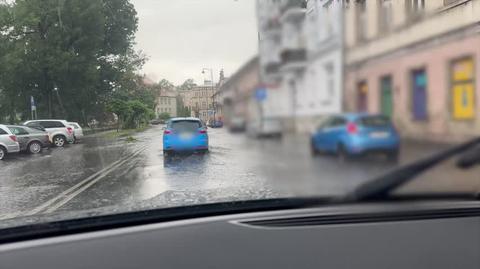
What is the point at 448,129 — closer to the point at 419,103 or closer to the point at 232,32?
the point at 419,103

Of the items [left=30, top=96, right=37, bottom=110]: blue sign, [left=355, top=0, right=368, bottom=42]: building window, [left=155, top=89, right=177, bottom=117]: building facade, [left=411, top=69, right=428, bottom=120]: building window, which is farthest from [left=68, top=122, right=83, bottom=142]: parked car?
[left=411, top=69, right=428, bottom=120]: building window

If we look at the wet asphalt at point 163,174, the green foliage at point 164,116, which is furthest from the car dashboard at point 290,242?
the green foliage at point 164,116

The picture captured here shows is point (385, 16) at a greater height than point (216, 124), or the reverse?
point (385, 16)

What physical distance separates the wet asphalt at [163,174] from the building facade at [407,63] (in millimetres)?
141

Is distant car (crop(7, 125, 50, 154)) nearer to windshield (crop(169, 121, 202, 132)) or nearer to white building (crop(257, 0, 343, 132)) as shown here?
windshield (crop(169, 121, 202, 132))

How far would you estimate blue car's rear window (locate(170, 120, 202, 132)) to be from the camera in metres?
1.68

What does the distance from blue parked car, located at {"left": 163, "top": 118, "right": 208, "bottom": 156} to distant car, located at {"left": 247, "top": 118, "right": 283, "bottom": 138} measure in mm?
243

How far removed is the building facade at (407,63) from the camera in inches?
50.8

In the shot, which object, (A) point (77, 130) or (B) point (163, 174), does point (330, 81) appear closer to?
(B) point (163, 174)

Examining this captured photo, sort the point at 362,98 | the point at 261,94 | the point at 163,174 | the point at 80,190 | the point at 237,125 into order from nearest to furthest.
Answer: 1. the point at 362,98
2. the point at 261,94
3. the point at 237,125
4. the point at 80,190
5. the point at 163,174

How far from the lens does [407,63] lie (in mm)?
1301

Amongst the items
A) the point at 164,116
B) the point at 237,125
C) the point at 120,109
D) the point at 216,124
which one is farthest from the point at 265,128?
the point at 120,109

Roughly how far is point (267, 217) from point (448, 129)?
660mm

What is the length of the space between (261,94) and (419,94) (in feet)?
1.62
